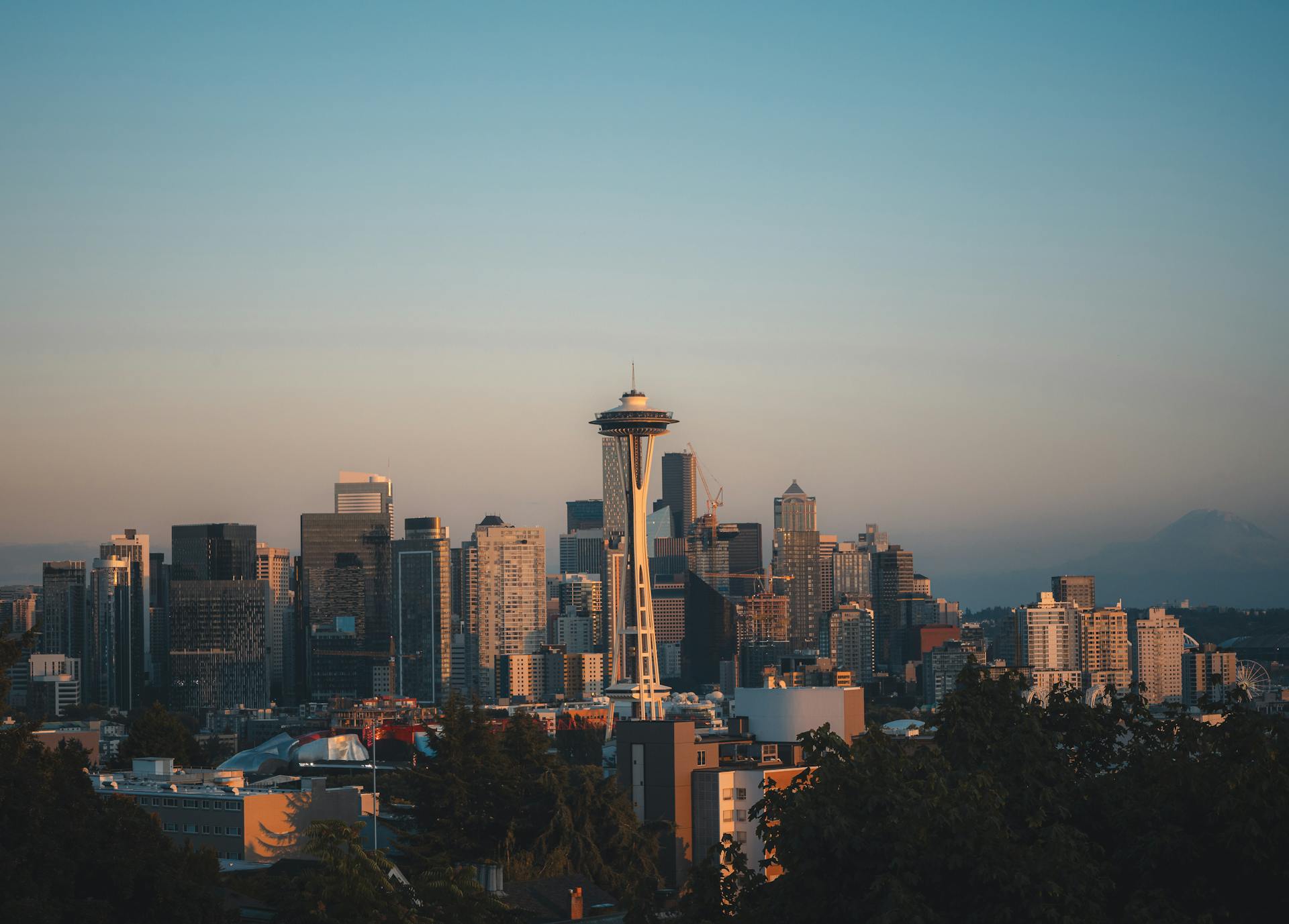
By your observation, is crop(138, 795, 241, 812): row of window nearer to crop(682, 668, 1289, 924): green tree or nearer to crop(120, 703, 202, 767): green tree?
crop(120, 703, 202, 767): green tree

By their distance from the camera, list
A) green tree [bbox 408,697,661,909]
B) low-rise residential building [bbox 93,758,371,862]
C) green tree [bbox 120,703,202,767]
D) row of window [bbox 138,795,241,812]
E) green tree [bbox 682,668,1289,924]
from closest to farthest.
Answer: green tree [bbox 682,668,1289,924], green tree [bbox 408,697,661,909], low-rise residential building [bbox 93,758,371,862], row of window [bbox 138,795,241,812], green tree [bbox 120,703,202,767]

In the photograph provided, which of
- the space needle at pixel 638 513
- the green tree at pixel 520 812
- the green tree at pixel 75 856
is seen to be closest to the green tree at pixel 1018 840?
the green tree at pixel 75 856

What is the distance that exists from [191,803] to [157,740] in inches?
1021

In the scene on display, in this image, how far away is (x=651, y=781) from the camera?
243ft

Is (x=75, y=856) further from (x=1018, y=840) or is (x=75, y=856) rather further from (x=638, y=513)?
(x=638, y=513)

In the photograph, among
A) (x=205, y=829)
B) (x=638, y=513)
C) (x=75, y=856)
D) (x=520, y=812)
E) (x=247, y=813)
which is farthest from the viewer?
(x=638, y=513)

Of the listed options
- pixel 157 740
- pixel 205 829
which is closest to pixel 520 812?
pixel 205 829

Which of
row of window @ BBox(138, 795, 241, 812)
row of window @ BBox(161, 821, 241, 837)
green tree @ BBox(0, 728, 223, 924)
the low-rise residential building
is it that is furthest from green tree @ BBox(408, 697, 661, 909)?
green tree @ BBox(0, 728, 223, 924)

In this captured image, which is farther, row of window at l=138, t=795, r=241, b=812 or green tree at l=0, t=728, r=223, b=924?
row of window at l=138, t=795, r=241, b=812

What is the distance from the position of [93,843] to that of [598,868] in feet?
112

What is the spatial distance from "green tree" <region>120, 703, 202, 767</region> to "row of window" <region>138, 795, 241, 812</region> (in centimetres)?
2045

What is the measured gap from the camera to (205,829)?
6438 cm

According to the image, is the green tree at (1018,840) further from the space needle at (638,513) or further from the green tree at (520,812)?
the space needle at (638,513)

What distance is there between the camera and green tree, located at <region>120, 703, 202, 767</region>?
8994 cm
